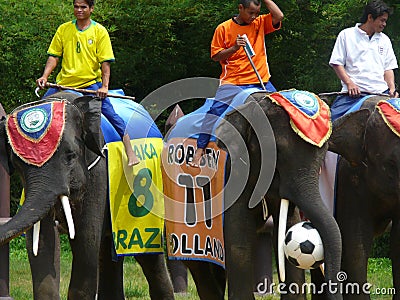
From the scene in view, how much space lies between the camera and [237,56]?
28.8 ft

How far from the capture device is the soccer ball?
7250mm

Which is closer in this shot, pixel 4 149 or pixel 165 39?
pixel 4 149

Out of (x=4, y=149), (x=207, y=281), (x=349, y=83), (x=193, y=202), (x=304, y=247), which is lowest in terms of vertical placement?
(x=207, y=281)

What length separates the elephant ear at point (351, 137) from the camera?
27.4 ft

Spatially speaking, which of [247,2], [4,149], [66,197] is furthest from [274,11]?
[4,149]

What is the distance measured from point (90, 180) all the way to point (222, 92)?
1.33m

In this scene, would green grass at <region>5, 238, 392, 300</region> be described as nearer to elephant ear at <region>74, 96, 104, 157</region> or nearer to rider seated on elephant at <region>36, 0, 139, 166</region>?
rider seated on elephant at <region>36, 0, 139, 166</region>

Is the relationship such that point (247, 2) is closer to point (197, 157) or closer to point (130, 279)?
point (197, 157)

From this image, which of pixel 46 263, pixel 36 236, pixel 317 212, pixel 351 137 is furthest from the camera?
pixel 351 137

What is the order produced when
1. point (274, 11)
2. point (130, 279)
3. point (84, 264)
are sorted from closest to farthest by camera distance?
point (84, 264)
point (274, 11)
point (130, 279)

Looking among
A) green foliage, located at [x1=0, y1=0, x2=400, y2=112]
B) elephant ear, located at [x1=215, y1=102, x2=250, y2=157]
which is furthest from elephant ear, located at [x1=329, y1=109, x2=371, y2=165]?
green foliage, located at [x1=0, y1=0, x2=400, y2=112]

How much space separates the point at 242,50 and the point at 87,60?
1.32 meters

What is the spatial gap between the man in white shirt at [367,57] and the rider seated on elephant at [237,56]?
723 mm

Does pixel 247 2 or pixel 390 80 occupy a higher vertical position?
pixel 247 2
